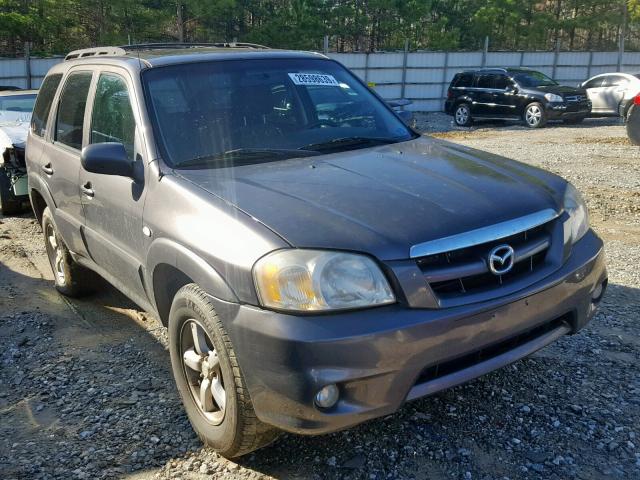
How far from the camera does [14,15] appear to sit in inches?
1036

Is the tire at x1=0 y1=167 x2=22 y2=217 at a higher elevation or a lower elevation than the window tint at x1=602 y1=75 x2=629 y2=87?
lower

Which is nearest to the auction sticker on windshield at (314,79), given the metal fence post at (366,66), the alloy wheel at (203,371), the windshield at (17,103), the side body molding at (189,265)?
the side body molding at (189,265)

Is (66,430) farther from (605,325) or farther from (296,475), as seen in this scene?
(605,325)

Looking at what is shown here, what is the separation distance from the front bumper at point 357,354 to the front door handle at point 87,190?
1.68 meters

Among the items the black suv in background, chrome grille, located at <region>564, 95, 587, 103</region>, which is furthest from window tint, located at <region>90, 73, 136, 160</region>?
chrome grille, located at <region>564, 95, 587, 103</region>

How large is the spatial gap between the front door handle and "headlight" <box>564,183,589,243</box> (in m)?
2.66

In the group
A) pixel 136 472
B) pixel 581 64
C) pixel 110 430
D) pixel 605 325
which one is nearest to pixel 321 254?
pixel 136 472

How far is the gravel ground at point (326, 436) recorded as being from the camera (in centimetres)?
277

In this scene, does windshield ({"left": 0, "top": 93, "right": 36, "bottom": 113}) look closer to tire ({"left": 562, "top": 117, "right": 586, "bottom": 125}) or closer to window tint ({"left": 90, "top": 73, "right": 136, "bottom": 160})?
window tint ({"left": 90, "top": 73, "right": 136, "bottom": 160})

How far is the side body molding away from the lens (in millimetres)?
2494

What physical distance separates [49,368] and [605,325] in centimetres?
355

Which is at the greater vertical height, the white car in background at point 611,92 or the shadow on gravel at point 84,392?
the white car in background at point 611,92

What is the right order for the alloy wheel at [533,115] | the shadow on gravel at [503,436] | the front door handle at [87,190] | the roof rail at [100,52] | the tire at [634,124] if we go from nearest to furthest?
the shadow on gravel at [503,436] < the front door handle at [87,190] < the roof rail at [100,52] < the tire at [634,124] < the alloy wheel at [533,115]

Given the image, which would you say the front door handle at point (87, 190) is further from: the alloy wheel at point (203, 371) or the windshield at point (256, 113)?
the alloy wheel at point (203, 371)
